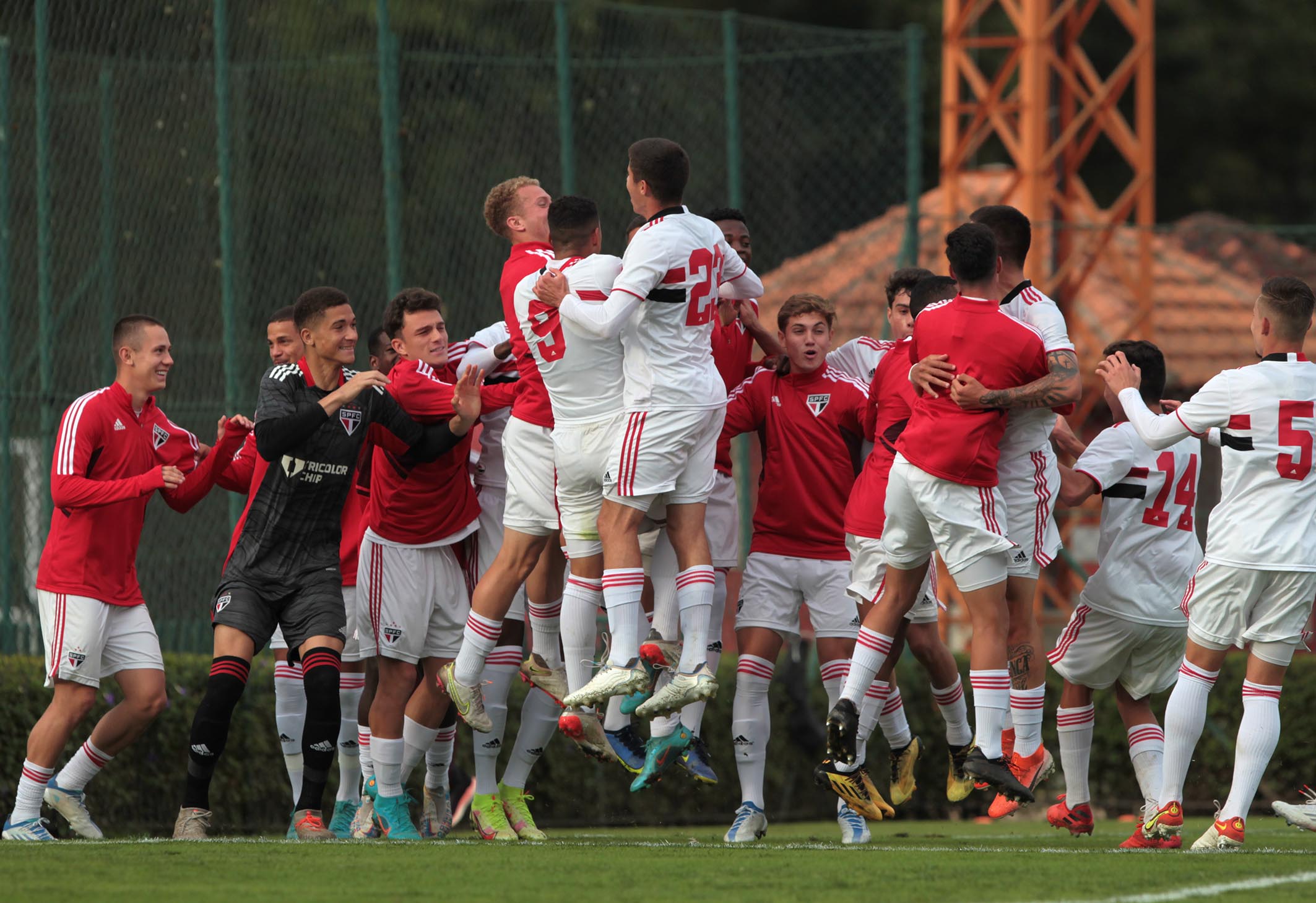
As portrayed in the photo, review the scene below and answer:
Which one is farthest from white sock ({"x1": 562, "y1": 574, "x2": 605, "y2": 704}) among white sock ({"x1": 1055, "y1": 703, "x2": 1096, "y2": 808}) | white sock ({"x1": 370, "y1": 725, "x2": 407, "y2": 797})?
white sock ({"x1": 1055, "y1": 703, "x2": 1096, "y2": 808})

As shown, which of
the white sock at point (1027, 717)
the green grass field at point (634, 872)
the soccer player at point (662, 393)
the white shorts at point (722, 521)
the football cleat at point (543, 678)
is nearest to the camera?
the green grass field at point (634, 872)

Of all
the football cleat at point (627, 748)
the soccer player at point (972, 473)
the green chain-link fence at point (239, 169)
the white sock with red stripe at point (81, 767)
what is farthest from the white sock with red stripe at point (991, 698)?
the green chain-link fence at point (239, 169)

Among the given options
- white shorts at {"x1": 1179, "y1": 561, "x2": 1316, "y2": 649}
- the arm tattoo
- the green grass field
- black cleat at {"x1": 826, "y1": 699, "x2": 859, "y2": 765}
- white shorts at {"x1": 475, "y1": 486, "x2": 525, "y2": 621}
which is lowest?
the green grass field

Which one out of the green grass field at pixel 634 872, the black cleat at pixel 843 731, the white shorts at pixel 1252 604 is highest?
the white shorts at pixel 1252 604

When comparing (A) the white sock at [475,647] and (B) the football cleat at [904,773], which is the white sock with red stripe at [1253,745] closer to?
(B) the football cleat at [904,773]

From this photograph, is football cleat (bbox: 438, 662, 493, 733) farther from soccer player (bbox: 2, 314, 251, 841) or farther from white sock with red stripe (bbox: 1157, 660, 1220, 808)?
white sock with red stripe (bbox: 1157, 660, 1220, 808)

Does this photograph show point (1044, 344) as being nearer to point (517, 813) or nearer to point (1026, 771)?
point (1026, 771)

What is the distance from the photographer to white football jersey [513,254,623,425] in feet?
27.3

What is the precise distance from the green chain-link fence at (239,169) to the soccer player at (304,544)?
10.0 feet

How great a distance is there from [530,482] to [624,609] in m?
0.99

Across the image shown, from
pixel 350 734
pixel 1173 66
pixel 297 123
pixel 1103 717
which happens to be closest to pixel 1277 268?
pixel 1103 717

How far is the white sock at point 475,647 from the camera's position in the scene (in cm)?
862

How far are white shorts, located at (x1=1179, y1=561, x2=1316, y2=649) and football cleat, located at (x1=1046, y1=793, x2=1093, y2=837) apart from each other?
1.73m

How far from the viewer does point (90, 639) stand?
8.98 meters
